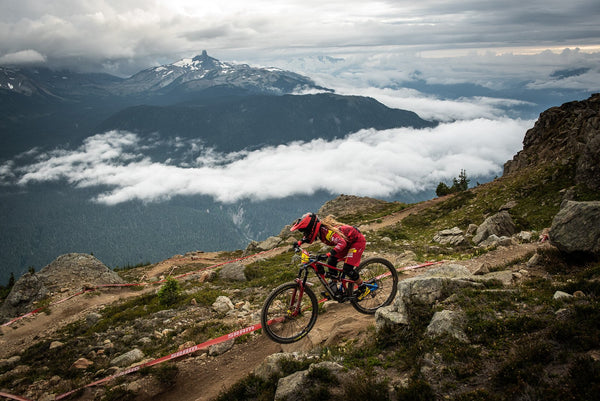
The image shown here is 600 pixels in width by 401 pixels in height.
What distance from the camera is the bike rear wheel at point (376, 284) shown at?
33.6 ft

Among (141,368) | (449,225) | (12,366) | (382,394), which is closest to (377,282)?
(382,394)

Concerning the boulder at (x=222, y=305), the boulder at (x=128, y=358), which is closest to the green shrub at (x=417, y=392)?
the boulder at (x=128, y=358)

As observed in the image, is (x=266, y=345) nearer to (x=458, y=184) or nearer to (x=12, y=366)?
(x=12, y=366)

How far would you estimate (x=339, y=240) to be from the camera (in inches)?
355

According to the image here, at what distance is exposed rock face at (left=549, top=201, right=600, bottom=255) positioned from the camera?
9.41m

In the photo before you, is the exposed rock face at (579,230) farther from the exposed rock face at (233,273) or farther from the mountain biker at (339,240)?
the exposed rock face at (233,273)

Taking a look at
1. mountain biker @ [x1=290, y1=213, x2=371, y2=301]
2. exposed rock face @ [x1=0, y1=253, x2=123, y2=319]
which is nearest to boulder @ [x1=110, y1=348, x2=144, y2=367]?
mountain biker @ [x1=290, y1=213, x2=371, y2=301]

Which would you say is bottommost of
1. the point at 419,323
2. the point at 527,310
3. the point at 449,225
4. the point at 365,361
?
the point at 449,225

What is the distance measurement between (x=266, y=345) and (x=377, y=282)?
421 centimetres

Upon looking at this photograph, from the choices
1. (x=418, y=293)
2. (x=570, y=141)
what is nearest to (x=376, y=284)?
(x=418, y=293)

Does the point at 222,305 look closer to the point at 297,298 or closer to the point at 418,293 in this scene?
the point at 297,298

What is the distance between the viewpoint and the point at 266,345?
9.80 m

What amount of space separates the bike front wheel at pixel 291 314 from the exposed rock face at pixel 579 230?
820 cm

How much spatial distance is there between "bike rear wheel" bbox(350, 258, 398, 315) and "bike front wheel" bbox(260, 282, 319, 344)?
4.99 ft
